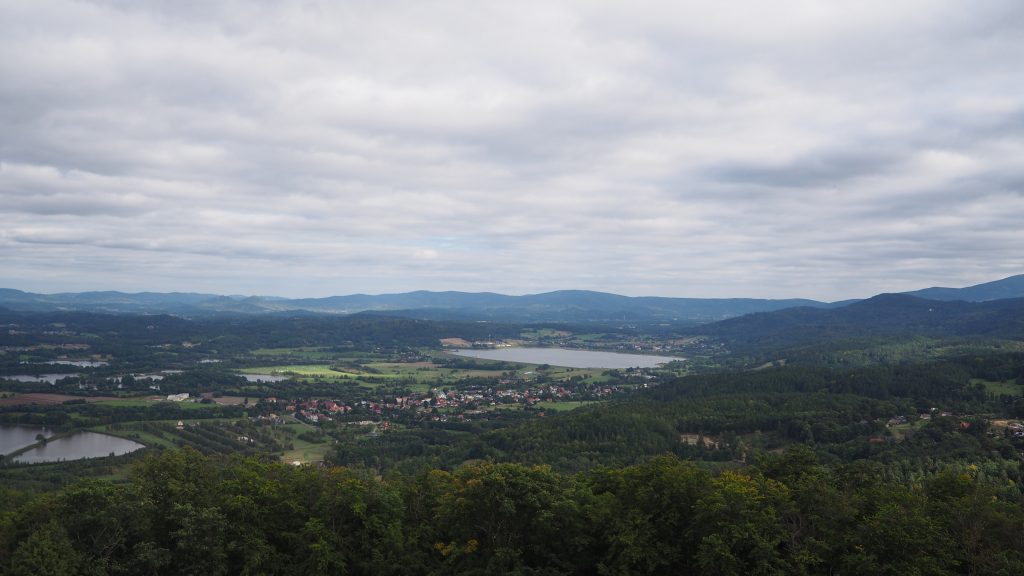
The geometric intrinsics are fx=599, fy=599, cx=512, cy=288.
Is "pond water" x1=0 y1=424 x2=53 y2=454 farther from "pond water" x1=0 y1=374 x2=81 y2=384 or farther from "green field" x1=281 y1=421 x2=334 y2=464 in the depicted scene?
"pond water" x1=0 y1=374 x2=81 y2=384

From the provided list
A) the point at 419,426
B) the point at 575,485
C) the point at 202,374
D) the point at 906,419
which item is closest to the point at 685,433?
the point at 906,419

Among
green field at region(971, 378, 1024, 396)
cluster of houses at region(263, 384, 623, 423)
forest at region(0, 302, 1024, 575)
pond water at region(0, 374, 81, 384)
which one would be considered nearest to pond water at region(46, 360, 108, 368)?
pond water at region(0, 374, 81, 384)

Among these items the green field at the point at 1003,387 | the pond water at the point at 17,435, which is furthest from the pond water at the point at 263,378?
the green field at the point at 1003,387

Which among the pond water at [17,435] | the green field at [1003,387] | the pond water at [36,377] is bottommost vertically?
the pond water at [17,435]

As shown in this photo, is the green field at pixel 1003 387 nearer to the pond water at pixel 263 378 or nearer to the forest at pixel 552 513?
the forest at pixel 552 513

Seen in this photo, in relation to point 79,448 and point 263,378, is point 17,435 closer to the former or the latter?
point 79,448

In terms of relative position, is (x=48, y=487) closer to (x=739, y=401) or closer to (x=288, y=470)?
(x=288, y=470)
